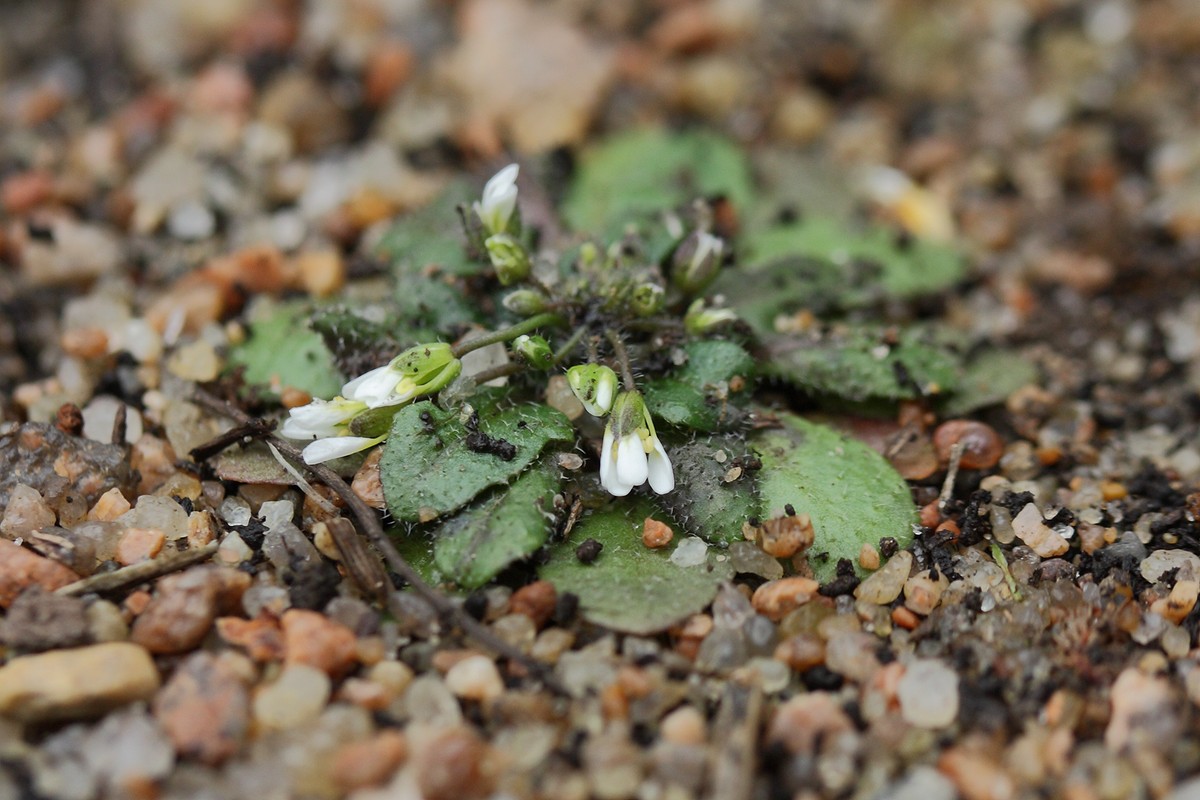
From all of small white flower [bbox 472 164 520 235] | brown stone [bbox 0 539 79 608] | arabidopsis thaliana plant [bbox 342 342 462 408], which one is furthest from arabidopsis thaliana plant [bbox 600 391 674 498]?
brown stone [bbox 0 539 79 608]

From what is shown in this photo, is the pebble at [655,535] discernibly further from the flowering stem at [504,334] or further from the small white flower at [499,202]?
the small white flower at [499,202]

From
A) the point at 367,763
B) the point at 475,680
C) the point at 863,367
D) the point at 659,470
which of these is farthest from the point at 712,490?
the point at 367,763

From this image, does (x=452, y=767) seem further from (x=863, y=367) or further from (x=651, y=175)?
(x=651, y=175)

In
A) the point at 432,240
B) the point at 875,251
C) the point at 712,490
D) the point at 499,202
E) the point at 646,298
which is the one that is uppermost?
the point at 499,202

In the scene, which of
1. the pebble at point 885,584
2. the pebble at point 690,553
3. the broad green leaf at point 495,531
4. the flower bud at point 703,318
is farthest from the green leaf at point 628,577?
the flower bud at point 703,318

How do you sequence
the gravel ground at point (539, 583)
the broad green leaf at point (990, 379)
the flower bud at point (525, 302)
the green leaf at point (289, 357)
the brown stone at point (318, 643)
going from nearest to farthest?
the gravel ground at point (539, 583) → the brown stone at point (318, 643) → the flower bud at point (525, 302) → the green leaf at point (289, 357) → the broad green leaf at point (990, 379)

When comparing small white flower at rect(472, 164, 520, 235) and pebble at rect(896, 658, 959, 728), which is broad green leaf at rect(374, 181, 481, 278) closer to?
small white flower at rect(472, 164, 520, 235)
